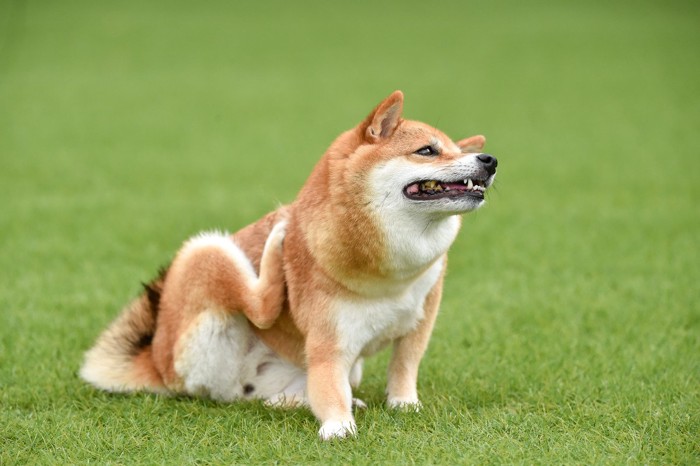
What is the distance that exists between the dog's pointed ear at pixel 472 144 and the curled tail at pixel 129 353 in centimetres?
190

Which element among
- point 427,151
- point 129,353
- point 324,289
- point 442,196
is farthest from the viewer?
point 129,353

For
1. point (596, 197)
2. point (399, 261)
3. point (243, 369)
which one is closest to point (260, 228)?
point (243, 369)

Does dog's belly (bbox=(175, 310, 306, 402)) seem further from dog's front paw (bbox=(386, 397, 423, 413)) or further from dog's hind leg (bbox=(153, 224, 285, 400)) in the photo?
dog's front paw (bbox=(386, 397, 423, 413))

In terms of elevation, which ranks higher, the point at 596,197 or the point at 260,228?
the point at 260,228

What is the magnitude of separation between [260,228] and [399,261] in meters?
1.12

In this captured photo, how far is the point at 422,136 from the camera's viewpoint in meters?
4.73

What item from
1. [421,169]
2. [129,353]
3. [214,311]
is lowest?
[129,353]

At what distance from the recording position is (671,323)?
6938mm

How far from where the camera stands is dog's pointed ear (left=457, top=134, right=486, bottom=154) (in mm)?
5111

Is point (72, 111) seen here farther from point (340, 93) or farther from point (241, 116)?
point (340, 93)

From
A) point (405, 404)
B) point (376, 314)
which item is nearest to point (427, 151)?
point (376, 314)

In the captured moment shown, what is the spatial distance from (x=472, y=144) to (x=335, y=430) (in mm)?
1615

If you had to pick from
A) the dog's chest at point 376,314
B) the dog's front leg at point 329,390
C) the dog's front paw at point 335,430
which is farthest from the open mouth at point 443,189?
the dog's front paw at point 335,430

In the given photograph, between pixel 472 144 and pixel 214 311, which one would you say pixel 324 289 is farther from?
pixel 472 144
